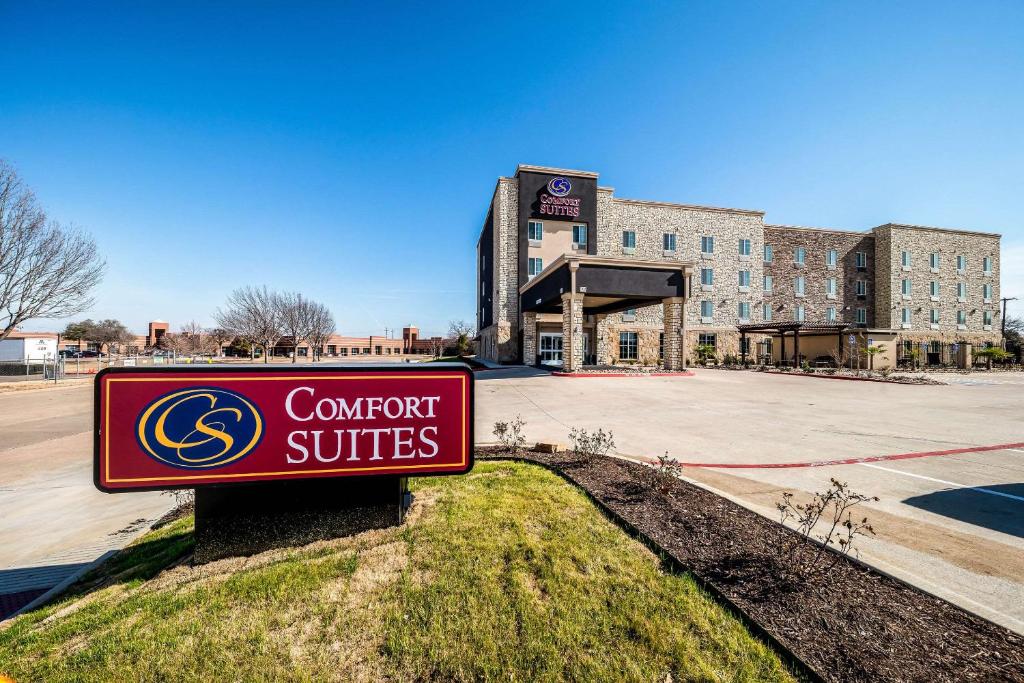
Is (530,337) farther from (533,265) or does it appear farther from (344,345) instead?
(344,345)

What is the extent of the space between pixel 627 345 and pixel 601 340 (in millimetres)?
3027

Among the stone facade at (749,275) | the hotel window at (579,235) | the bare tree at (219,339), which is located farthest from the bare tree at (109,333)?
the hotel window at (579,235)

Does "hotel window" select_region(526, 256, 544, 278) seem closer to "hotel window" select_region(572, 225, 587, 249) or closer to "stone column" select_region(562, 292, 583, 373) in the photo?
"hotel window" select_region(572, 225, 587, 249)

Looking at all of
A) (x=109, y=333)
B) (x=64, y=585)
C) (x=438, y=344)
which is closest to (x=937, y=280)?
(x=64, y=585)

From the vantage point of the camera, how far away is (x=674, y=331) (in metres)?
24.2

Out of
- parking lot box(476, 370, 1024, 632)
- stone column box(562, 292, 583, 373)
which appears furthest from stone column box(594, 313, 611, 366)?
parking lot box(476, 370, 1024, 632)

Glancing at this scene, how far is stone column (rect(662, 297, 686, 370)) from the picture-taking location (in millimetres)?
23562

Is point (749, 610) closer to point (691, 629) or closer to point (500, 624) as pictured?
point (691, 629)

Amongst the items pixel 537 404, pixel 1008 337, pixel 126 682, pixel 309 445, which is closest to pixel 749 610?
pixel 309 445

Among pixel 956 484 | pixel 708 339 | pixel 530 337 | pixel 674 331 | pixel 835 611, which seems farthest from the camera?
pixel 708 339

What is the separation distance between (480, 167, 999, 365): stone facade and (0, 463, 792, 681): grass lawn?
27.8 metres

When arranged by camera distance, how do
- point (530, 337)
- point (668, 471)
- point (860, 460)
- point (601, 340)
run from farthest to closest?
point (601, 340), point (530, 337), point (860, 460), point (668, 471)

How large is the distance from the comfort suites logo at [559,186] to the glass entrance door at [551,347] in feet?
40.3

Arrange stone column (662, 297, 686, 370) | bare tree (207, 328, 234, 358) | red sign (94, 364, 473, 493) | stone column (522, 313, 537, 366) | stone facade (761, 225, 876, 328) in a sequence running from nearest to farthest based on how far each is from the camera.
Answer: red sign (94, 364, 473, 493), stone column (662, 297, 686, 370), stone column (522, 313, 537, 366), stone facade (761, 225, 876, 328), bare tree (207, 328, 234, 358)
